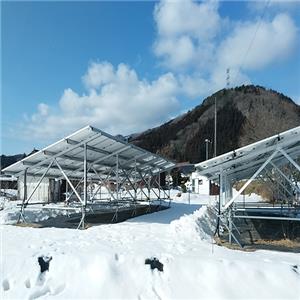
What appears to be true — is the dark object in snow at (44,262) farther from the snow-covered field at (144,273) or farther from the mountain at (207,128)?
the mountain at (207,128)

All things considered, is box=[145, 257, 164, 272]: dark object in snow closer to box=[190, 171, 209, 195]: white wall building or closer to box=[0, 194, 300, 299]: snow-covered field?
box=[0, 194, 300, 299]: snow-covered field

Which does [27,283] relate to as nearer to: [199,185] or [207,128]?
[199,185]

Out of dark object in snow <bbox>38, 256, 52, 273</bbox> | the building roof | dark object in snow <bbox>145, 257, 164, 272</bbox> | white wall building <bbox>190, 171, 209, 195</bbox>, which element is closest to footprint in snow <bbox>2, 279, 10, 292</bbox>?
dark object in snow <bbox>38, 256, 52, 273</bbox>

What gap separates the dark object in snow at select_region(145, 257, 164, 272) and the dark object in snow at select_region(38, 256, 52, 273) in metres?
2.03

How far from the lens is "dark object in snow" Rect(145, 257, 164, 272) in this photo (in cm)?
743

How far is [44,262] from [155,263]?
7.56ft

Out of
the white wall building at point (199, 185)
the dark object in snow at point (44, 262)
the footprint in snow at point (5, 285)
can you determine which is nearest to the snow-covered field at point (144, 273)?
the footprint in snow at point (5, 285)

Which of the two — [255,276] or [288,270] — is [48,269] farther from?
[288,270]

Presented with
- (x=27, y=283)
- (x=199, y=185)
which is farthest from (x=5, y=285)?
(x=199, y=185)

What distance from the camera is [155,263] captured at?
302 inches

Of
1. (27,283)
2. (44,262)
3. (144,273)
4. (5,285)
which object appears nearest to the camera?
(5,285)

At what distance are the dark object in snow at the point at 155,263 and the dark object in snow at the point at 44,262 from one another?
2.03 meters

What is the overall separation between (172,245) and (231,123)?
82.6m

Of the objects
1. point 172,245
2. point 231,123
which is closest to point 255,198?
point 172,245
